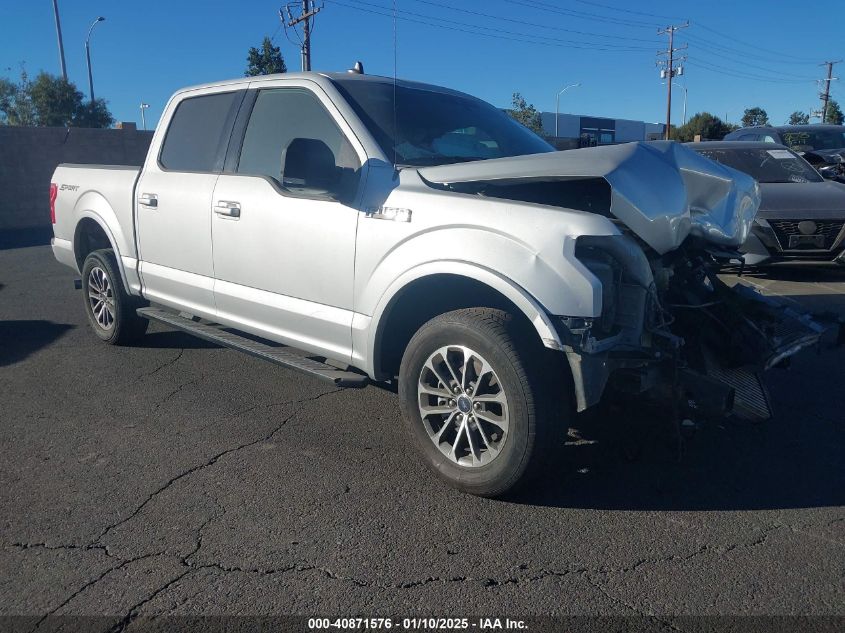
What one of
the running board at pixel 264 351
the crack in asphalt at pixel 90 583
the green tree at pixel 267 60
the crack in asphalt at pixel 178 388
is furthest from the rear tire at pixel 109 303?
the green tree at pixel 267 60

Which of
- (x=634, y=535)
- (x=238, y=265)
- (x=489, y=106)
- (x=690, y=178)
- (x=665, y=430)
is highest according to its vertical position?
(x=489, y=106)

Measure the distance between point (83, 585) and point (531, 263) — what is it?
2237 mm

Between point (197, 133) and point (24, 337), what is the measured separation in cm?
287

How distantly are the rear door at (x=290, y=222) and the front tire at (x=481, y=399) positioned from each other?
60 cm

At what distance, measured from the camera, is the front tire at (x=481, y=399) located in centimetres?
324

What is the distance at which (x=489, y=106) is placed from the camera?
529 centimetres

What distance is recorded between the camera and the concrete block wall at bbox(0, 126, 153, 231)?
17.9m

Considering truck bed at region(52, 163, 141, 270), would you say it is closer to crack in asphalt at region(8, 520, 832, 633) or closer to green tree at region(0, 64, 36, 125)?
crack in asphalt at region(8, 520, 832, 633)

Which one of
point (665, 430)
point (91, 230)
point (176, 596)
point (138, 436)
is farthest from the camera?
point (91, 230)

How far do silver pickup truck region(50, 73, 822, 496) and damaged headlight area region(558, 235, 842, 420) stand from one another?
0.04 ft

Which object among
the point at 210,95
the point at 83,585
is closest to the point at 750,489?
the point at 83,585

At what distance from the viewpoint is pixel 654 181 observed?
346 cm

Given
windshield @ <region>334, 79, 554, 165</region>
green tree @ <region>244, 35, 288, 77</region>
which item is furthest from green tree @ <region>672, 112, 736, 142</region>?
windshield @ <region>334, 79, 554, 165</region>

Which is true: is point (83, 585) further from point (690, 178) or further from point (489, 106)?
point (489, 106)
